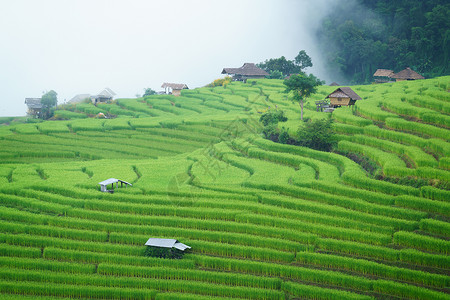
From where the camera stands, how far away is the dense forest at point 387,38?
235 feet

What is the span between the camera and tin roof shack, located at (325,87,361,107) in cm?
4588

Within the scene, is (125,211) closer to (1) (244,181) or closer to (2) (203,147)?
(1) (244,181)

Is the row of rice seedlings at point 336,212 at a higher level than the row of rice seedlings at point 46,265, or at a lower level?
higher

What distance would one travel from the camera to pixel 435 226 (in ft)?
71.3

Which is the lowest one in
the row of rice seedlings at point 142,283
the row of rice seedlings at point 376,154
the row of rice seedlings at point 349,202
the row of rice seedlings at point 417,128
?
the row of rice seedlings at point 142,283

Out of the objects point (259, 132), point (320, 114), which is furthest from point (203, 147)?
point (320, 114)

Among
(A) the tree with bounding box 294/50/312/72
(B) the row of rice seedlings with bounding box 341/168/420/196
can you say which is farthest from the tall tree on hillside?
(B) the row of rice seedlings with bounding box 341/168/420/196

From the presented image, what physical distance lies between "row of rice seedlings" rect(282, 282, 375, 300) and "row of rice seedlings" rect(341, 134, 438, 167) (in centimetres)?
1262

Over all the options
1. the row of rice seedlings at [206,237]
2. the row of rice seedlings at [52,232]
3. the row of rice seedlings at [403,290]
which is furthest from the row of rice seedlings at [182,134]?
the row of rice seedlings at [403,290]

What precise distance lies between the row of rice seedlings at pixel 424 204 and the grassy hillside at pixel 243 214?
57 mm

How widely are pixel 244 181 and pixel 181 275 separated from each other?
34.8 ft

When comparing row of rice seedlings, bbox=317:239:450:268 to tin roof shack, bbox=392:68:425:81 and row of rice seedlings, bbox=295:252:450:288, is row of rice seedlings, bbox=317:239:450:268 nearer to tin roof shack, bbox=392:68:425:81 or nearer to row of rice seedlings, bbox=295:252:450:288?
row of rice seedlings, bbox=295:252:450:288

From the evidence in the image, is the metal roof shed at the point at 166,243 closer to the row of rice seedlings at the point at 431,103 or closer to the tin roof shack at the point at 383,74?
the row of rice seedlings at the point at 431,103

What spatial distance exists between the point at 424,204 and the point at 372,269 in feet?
20.4
